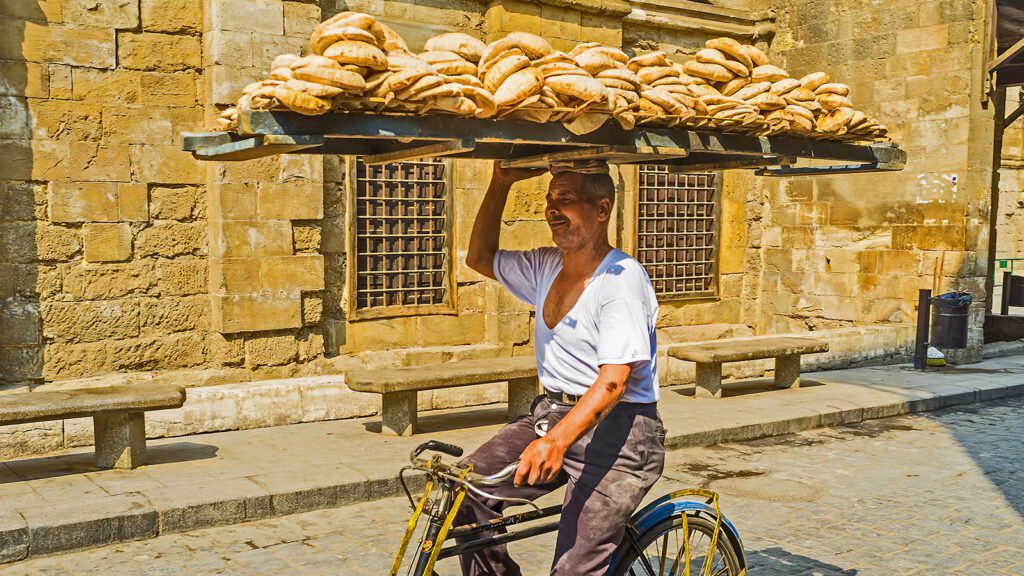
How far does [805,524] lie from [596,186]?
10.9 ft

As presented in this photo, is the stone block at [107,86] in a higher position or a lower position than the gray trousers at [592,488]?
higher

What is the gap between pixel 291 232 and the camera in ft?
32.4

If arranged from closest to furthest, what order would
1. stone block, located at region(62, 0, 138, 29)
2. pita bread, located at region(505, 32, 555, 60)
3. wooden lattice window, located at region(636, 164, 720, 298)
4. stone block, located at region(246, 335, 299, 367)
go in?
pita bread, located at region(505, 32, 555, 60)
stone block, located at region(62, 0, 138, 29)
stone block, located at region(246, 335, 299, 367)
wooden lattice window, located at region(636, 164, 720, 298)

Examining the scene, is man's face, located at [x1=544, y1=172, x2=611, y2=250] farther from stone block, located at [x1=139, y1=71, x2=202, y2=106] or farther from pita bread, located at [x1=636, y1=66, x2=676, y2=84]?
stone block, located at [x1=139, y1=71, x2=202, y2=106]

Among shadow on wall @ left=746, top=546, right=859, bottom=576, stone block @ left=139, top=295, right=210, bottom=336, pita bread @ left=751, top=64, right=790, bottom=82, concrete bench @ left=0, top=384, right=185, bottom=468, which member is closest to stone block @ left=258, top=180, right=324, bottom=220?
stone block @ left=139, top=295, right=210, bottom=336

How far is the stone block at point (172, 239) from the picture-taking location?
9.37m

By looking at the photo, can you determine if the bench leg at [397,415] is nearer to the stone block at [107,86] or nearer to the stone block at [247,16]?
the stone block at [107,86]

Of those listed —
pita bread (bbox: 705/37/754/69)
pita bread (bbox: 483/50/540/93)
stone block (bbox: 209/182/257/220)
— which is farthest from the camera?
stone block (bbox: 209/182/257/220)

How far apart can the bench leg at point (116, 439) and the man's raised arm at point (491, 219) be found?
3745 mm

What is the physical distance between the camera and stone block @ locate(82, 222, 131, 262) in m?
9.03

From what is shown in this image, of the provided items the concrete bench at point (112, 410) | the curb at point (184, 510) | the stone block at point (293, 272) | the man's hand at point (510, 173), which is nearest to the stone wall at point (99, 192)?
the stone block at point (293, 272)

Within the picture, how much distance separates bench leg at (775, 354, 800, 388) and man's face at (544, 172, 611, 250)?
7735 mm

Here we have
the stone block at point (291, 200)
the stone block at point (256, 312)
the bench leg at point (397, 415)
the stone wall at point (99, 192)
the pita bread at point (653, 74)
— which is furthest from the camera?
the stone block at point (291, 200)

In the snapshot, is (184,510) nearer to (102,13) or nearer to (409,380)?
(409,380)
